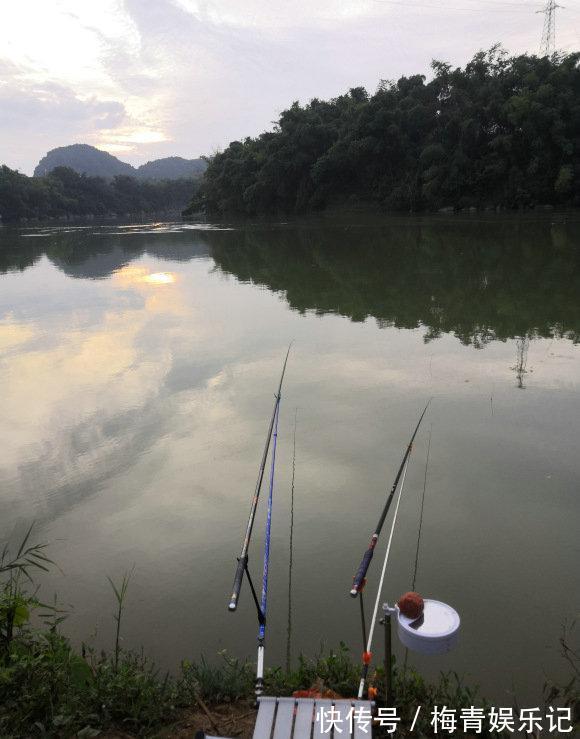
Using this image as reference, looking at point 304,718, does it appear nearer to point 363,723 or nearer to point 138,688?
point 363,723

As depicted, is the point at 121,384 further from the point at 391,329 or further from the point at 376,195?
the point at 376,195

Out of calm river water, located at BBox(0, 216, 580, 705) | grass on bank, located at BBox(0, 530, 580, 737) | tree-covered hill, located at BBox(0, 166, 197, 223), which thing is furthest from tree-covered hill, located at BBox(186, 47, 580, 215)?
tree-covered hill, located at BBox(0, 166, 197, 223)

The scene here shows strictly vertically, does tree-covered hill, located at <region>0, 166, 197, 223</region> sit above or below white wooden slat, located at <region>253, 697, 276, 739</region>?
above

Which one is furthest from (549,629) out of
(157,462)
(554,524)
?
(157,462)

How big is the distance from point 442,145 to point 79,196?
269 feet

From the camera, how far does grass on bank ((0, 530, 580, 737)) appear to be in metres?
2.75

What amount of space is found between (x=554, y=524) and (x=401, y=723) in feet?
7.60

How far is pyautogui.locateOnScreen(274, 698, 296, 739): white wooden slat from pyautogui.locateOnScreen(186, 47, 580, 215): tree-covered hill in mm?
39159

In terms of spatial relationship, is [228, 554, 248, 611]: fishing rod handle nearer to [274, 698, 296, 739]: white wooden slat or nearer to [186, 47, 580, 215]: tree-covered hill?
[274, 698, 296, 739]: white wooden slat

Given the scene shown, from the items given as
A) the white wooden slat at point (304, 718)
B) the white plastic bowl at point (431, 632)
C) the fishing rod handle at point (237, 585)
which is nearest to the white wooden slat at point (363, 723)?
the white wooden slat at point (304, 718)

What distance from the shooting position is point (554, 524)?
438 centimetres

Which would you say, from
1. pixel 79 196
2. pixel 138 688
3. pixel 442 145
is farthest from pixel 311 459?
pixel 79 196

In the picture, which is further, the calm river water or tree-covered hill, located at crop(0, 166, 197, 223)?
tree-covered hill, located at crop(0, 166, 197, 223)

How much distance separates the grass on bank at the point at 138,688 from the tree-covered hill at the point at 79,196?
94.8 m
